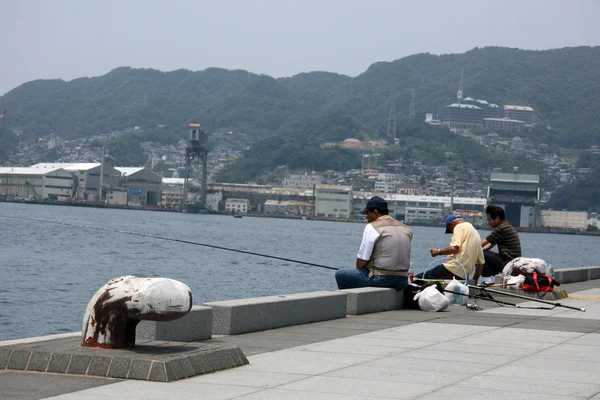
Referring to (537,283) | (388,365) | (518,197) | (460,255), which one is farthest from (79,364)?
(518,197)

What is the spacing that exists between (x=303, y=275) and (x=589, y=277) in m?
25.2

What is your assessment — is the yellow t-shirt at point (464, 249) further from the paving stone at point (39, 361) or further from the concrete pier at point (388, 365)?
the paving stone at point (39, 361)

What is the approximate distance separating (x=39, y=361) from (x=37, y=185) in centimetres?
19189

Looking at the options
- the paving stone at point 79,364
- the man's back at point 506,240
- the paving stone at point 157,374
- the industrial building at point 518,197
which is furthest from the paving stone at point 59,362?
the industrial building at point 518,197

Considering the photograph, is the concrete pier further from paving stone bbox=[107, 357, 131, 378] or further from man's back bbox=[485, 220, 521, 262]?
man's back bbox=[485, 220, 521, 262]

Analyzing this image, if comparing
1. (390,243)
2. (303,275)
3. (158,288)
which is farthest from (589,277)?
(303,275)

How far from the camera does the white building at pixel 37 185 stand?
192 m

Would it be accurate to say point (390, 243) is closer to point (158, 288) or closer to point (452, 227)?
point (452, 227)

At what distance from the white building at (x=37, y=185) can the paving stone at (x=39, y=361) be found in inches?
7447

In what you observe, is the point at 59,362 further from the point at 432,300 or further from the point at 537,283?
Answer: the point at 537,283

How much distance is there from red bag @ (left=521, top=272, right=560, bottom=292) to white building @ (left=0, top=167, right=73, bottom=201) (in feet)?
602

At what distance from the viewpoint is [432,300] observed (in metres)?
11.1

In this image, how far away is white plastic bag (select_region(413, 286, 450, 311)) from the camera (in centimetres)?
1114

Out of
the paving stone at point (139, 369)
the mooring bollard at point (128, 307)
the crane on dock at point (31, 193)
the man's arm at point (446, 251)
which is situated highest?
the man's arm at point (446, 251)
